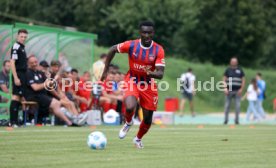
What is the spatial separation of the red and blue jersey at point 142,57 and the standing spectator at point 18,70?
5.37 metres

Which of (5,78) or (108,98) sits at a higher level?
(5,78)

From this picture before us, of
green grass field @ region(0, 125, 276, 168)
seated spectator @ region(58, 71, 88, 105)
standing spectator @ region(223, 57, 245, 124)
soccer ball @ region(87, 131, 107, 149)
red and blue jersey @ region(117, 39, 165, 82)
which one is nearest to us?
green grass field @ region(0, 125, 276, 168)

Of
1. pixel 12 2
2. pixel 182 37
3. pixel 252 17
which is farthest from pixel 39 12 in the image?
pixel 252 17

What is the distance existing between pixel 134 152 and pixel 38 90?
838 centimetres

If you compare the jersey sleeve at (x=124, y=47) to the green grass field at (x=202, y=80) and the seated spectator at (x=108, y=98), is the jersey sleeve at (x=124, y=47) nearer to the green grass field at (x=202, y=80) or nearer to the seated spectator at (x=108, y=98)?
the seated spectator at (x=108, y=98)

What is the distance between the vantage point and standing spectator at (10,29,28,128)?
18.6m

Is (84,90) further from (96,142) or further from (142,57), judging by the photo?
(96,142)

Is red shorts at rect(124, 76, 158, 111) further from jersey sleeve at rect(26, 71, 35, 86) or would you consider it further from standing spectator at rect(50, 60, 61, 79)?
standing spectator at rect(50, 60, 61, 79)

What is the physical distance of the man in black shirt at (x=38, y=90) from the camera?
20.3 metres

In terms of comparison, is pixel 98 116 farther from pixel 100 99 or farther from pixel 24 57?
pixel 24 57

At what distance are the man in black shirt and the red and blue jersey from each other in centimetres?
686

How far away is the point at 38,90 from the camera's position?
66.7 ft

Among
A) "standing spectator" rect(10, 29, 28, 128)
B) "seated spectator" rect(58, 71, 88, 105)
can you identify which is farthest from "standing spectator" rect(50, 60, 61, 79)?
"standing spectator" rect(10, 29, 28, 128)

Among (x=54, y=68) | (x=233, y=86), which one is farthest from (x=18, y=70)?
(x=233, y=86)
